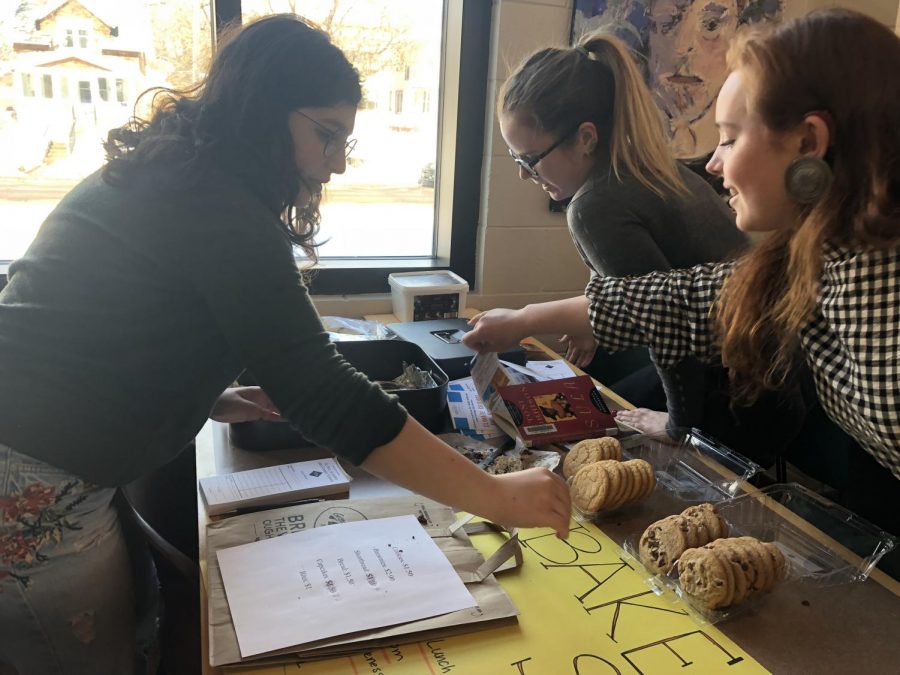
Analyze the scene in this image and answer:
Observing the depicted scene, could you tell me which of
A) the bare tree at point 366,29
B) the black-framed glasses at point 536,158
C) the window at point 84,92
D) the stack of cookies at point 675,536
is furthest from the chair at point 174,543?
the bare tree at point 366,29

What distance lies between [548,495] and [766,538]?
31 cm

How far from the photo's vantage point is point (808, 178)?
80cm

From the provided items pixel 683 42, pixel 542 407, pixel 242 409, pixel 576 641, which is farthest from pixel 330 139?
pixel 683 42

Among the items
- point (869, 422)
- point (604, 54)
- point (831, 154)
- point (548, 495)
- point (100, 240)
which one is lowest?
point (548, 495)

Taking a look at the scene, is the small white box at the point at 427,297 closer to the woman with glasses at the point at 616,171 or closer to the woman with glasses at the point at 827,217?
the woman with glasses at the point at 616,171

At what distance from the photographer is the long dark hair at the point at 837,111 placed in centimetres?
77

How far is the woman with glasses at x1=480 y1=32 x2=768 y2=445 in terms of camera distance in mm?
1258

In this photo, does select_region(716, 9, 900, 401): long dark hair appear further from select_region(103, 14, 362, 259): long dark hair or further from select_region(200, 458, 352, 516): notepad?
select_region(200, 458, 352, 516): notepad

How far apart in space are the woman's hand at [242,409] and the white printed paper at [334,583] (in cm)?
27

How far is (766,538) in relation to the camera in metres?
0.91

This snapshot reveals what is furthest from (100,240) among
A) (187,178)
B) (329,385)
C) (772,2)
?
(772,2)

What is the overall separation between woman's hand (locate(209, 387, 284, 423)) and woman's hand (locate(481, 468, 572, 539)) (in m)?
0.42

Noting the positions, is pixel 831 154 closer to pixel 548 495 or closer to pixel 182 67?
pixel 548 495

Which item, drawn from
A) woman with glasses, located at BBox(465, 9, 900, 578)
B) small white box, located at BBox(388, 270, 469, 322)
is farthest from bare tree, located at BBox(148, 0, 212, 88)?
woman with glasses, located at BBox(465, 9, 900, 578)
